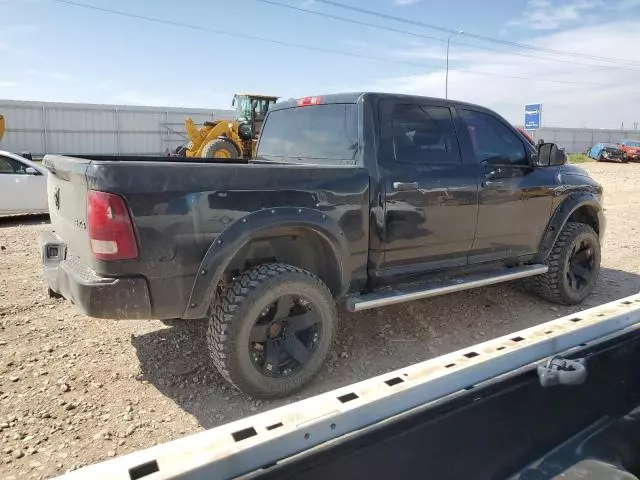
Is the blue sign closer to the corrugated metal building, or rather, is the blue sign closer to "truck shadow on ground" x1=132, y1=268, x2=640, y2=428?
the corrugated metal building

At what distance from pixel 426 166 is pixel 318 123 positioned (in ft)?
3.18

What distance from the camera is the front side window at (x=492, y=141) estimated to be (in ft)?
14.8

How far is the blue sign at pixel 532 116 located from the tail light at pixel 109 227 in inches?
1518

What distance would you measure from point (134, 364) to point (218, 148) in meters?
14.4

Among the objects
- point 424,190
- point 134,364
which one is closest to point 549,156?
point 424,190

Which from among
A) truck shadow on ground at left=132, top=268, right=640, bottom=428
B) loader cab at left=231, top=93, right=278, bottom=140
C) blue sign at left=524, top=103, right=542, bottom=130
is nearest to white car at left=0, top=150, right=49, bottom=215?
truck shadow on ground at left=132, top=268, right=640, bottom=428

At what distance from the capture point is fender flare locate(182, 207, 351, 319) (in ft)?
9.91

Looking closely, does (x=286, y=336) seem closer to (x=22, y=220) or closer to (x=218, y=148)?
(x=22, y=220)

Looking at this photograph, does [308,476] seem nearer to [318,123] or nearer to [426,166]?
[426,166]

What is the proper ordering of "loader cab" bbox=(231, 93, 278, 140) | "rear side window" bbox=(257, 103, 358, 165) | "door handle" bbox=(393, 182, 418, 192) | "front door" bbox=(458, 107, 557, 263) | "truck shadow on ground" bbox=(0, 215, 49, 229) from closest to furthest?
"door handle" bbox=(393, 182, 418, 192)
"rear side window" bbox=(257, 103, 358, 165)
"front door" bbox=(458, 107, 557, 263)
"truck shadow on ground" bbox=(0, 215, 49, 229)
"loader cab" bbox=(231, 93, 278, 140)

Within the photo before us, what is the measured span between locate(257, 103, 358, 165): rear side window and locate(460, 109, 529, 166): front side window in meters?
1.12

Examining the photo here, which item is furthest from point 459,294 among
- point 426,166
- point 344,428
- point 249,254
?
point 344,428

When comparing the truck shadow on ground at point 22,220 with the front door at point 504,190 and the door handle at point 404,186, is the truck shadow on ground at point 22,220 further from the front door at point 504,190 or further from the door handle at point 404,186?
the front door at point 504,190

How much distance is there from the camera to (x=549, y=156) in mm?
4742
